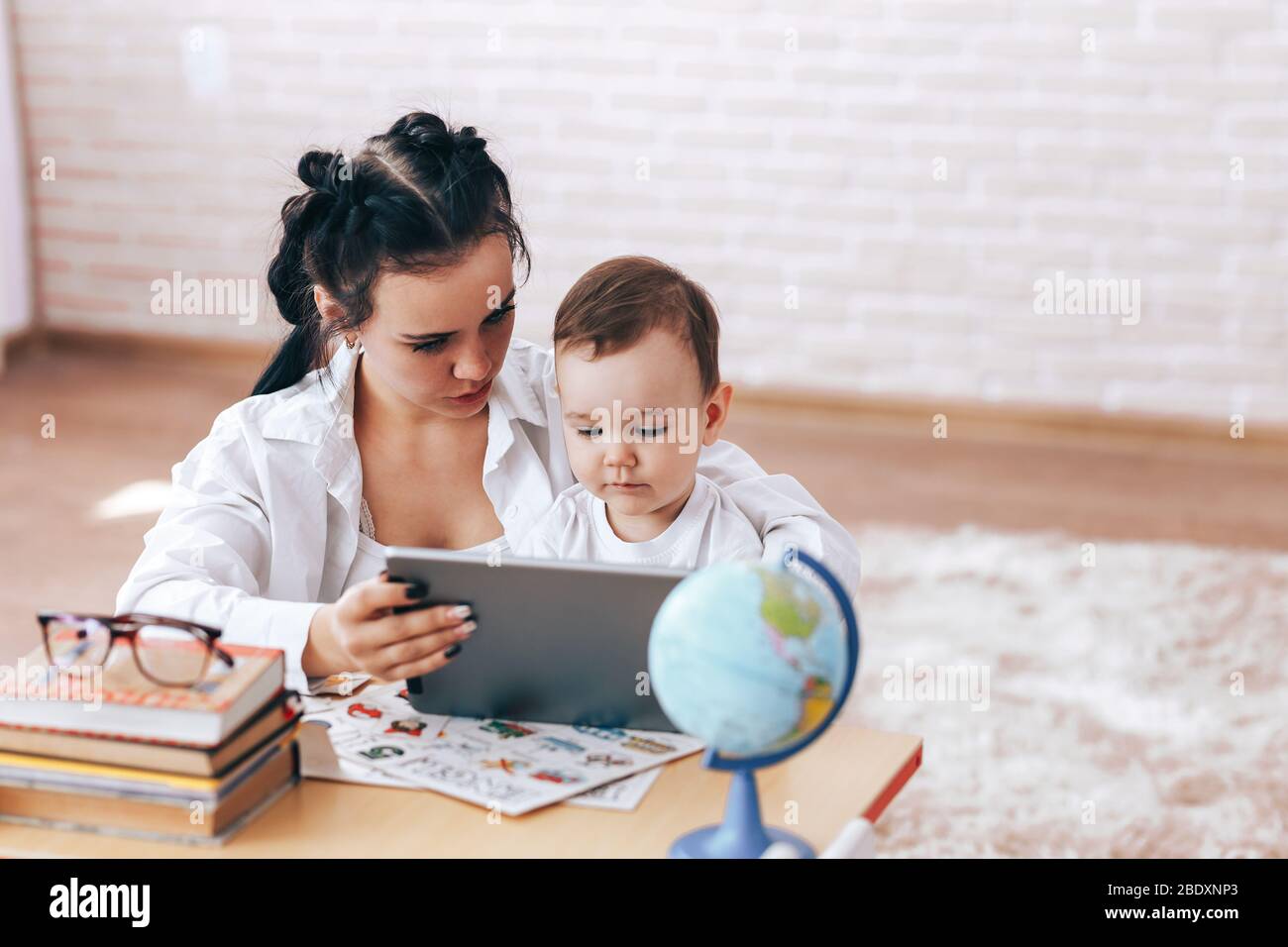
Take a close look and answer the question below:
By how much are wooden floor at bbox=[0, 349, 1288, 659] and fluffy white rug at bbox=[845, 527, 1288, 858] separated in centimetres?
19

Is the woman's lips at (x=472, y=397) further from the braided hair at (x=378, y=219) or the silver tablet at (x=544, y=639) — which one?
the silver tablet at (x=544, y=639)

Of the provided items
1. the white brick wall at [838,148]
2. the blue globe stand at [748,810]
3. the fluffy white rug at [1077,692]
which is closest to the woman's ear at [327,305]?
the blue globe stand at [748,810]

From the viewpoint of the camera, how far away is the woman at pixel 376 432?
1.54 metres

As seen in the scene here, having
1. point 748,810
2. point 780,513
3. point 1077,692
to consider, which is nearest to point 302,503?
point 780,513

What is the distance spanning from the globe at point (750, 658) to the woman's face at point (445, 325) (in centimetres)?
62

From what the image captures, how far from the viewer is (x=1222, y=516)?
3773 millimetres

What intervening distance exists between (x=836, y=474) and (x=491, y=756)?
9.33ft

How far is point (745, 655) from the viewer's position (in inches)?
39.6

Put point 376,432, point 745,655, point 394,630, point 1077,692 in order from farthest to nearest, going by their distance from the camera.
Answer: point 1077,692 < point 376,432 < point 394,630 < point 745,655

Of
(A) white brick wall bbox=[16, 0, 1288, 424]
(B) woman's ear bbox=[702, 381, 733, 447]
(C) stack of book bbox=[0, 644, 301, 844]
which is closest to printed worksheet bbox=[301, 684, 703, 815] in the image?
(C) stack of book bbox=[0, 644, 301, 844]

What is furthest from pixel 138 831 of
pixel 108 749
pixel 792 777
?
pixel 792 777

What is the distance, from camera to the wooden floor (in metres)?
3.51

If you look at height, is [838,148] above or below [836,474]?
above

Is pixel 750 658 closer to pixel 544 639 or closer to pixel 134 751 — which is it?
pixel 544 639
